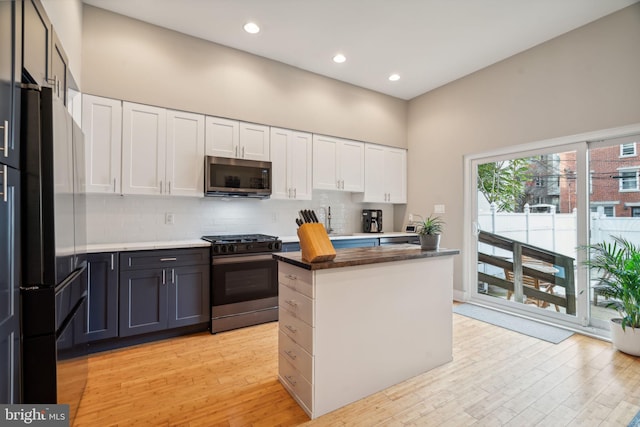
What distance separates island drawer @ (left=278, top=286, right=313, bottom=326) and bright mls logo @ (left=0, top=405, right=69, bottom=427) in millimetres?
1275

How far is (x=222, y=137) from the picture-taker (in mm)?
3547

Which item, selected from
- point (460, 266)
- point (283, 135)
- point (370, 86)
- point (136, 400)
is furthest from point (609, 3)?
point (136, 400)

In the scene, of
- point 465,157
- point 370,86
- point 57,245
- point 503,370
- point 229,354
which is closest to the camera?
point 57,245

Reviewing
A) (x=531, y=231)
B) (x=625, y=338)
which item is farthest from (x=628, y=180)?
(x=625, y=338)

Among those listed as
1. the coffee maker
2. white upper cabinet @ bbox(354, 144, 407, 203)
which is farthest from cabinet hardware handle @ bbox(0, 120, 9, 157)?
the coffee maker

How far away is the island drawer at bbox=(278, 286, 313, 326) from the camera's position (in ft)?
6.14

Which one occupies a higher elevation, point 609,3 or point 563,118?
point 609,3

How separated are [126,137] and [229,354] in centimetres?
234

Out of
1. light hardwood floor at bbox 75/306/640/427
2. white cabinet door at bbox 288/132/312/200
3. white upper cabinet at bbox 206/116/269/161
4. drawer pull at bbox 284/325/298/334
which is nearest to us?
light hardwood floor at bbox 75/306/640/427

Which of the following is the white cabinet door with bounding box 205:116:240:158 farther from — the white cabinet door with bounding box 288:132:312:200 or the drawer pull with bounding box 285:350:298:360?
the drawer pull with bounding box 285:350:298:360

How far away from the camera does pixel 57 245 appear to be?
1535 millimetres

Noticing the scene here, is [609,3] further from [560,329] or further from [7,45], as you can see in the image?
[7,45]

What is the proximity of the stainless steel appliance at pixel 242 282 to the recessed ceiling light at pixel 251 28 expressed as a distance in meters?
2.28

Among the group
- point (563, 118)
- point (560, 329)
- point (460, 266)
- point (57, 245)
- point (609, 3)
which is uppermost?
point (609, 3)
